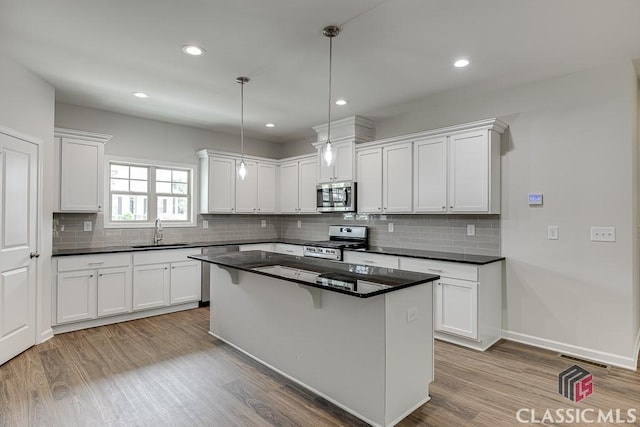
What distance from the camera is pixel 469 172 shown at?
12.5ft

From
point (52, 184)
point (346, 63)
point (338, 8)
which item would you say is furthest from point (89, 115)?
point (338, 8)

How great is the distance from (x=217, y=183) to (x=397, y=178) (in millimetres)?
2853

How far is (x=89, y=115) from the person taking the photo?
15.0 feet

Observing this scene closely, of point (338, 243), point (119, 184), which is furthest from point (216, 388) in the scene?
point (119, 184)

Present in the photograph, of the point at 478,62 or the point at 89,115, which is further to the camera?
the point at 89,115

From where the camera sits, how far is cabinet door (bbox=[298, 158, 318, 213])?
18.8 feet

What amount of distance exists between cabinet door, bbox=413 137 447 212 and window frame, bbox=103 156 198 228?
11.4 ft

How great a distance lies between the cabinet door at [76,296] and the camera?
3906 millimetres

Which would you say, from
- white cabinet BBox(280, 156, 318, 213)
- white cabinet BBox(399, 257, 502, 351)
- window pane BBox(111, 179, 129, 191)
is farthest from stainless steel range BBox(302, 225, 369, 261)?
window pane BBox(111, 179, 129, 191)

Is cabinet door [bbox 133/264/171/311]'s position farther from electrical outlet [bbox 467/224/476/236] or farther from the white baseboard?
the white baseboard

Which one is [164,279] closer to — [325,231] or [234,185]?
[234,185]

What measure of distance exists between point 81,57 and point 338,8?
93.2 inches

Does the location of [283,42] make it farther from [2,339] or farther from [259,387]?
[2,339]

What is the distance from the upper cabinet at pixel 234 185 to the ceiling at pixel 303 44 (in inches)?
58.7
